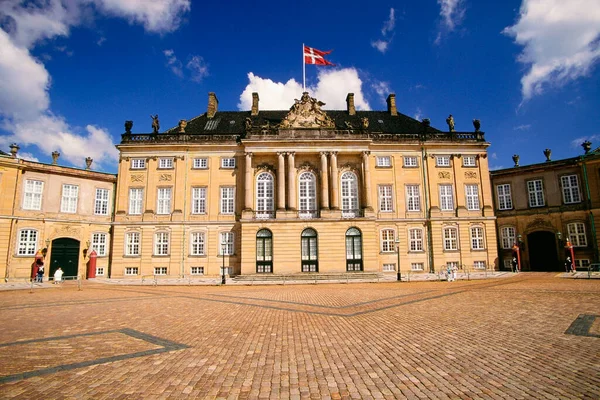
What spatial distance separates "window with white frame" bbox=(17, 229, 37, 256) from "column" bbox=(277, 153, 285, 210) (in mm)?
23196

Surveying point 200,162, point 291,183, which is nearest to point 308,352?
point 291,183

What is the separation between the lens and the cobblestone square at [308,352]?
214 inches

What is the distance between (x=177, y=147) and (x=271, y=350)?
106ft

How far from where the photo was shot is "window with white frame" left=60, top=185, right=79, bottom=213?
108 ft

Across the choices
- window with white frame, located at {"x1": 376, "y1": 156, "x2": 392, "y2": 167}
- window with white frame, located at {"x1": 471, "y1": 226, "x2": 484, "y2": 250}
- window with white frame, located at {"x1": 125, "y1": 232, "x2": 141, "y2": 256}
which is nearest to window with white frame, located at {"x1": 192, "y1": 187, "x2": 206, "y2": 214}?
window with white frame, located at {"x1": 125, "y1": 232, "x2": 141, "y2": 256}

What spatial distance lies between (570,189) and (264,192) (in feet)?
105

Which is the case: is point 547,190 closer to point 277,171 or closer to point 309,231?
point 309,231

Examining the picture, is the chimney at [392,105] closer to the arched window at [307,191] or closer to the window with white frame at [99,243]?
the arched window at [307,191]

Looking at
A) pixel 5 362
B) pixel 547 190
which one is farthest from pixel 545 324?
pixel 547 190

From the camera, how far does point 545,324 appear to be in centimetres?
962

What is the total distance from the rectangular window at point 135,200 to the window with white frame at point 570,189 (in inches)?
1763

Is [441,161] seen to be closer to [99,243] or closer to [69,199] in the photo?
[99,243]

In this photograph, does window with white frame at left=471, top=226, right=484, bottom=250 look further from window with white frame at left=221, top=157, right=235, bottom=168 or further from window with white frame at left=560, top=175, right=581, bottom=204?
window with white frame at left=221, top=157, right=235, bottom=168

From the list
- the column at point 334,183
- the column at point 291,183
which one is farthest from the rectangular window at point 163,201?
the column at point 334,183
